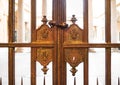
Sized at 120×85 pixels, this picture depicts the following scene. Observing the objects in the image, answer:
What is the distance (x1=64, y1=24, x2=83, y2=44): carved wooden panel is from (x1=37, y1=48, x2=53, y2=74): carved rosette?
127 millimetres

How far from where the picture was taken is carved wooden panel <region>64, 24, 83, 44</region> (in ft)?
3.44

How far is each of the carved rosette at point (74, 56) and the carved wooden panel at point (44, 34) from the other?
0.13 metres

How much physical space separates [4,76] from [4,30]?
306 mm

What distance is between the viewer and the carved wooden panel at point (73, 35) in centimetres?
105

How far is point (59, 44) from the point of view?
1.05m

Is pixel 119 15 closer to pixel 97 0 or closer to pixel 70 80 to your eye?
pixel 97 0

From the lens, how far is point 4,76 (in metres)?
1.15

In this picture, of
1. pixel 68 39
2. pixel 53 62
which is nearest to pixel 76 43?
pixel 68 39

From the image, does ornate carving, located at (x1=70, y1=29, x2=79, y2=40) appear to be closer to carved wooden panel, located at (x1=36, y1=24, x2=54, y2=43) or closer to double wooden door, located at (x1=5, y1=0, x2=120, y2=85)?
double wooden door, located at (x1=5, y1=0, x2=120, y2=85)

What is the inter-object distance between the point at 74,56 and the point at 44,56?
182 mm

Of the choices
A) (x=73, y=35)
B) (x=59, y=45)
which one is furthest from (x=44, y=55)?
(x=73, y=35)

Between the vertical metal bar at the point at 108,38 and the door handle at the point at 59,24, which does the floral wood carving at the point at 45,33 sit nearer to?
the door handle at the point at 59,24

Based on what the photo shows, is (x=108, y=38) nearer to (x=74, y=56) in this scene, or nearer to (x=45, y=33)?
(x=74, y=56)

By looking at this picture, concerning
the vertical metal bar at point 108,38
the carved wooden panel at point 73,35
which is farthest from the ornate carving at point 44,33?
the vertical metal bar at point 108,38
